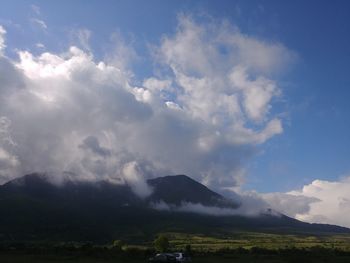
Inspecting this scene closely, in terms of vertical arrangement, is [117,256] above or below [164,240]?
below

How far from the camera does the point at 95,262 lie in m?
58.2

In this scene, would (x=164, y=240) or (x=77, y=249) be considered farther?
(x=164, y=240)

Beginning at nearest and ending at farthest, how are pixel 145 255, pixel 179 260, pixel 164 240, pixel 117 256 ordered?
1. pixel 179 260
2. pixel 117 256
3. pixel 145 255
4. pixel 164 240

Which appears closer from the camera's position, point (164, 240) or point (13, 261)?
point (13, 261)

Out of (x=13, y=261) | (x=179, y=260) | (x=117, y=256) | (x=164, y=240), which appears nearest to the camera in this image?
Result: (x=13, y=261)

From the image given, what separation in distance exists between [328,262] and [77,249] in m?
39.9

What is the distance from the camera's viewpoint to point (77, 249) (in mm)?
76625

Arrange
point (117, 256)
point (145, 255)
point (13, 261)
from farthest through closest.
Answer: point (145, 255)
point (117, 256)
point (13, 261)

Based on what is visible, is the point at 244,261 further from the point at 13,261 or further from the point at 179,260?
the point at 13,261

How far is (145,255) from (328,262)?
2786 cm

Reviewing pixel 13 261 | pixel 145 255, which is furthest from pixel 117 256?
pixel 13 261

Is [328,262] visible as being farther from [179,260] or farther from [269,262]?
[179,260]

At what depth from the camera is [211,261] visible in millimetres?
65562

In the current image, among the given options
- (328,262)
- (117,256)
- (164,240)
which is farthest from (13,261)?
(164,240)
